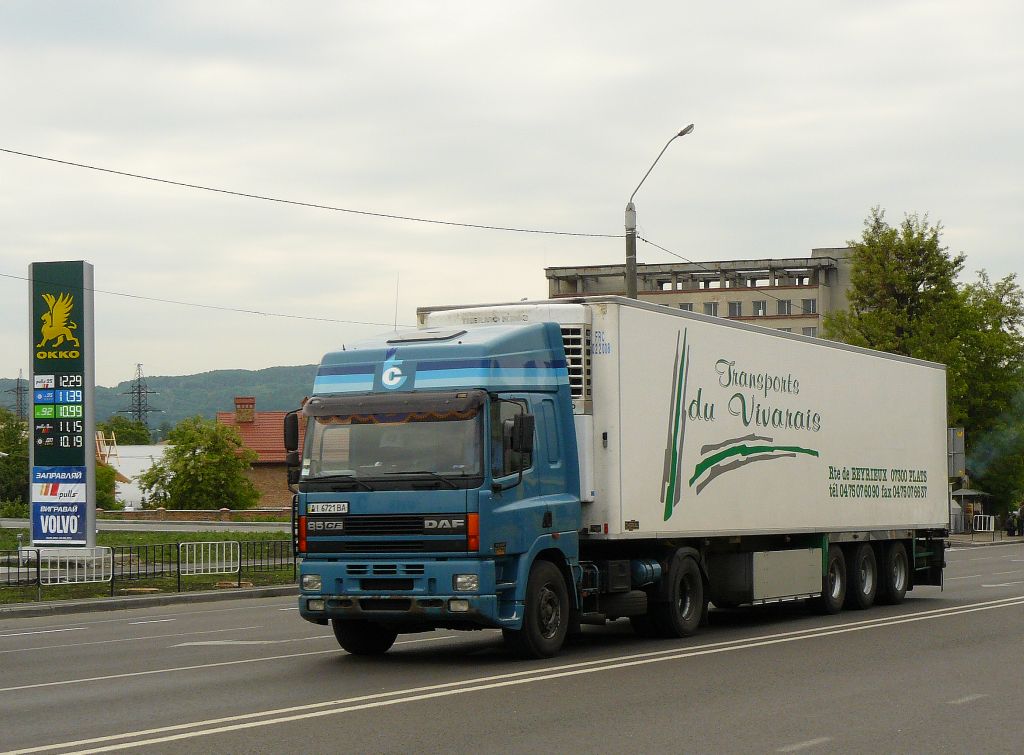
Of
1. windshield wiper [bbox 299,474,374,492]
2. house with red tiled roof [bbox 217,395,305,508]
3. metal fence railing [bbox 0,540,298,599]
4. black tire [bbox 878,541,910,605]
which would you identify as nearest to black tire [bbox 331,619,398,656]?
windshield wiper [bbox 299,474,374,492]

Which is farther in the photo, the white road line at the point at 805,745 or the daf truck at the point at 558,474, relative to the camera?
the daf truck at the point at 558,474

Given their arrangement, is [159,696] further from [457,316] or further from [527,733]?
[457,316]

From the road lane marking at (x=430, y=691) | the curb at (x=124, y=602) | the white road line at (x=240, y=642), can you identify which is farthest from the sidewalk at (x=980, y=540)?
the white road line at (x=240, y=642)

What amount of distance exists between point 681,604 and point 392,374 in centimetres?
504

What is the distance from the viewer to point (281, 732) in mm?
9789

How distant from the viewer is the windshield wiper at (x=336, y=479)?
45.9 feet

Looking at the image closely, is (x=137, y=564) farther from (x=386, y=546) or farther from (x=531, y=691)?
(x=531, y=691)

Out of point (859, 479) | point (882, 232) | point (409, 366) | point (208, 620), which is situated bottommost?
point (208, 620)

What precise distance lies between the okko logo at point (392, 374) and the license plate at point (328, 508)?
1.26 metres

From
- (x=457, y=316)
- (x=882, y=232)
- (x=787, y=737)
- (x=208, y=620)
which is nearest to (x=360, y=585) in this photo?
(x=457, y=316)

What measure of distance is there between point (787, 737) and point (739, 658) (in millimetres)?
4995

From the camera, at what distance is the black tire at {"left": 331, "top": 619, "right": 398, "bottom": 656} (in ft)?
49.6

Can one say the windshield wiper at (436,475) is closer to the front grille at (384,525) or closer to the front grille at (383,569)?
the front grille at (384,525)

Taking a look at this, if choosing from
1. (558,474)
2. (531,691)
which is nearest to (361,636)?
(558,474)
